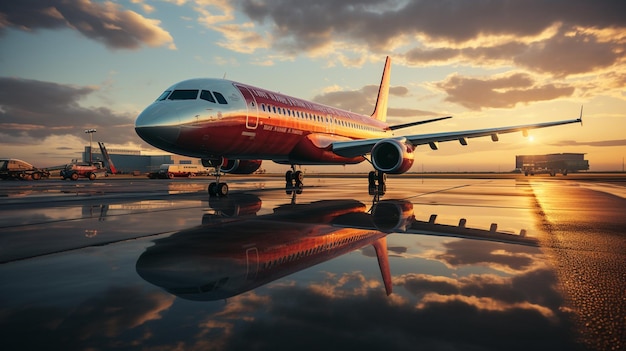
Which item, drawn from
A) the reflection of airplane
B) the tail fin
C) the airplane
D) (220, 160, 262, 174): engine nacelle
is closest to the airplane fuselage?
the airplane

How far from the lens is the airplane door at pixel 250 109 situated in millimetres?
14547

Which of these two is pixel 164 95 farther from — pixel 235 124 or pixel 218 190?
pixel 218 190

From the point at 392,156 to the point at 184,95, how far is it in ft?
32.1

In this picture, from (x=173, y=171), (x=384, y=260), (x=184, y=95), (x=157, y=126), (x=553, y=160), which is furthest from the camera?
(x=553, y=160)

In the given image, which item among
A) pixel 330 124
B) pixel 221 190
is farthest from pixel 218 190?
pixel 330 124

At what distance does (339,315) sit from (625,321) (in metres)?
1.95

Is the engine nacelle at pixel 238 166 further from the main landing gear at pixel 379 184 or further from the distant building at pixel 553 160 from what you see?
the distant building at pixel 553 160

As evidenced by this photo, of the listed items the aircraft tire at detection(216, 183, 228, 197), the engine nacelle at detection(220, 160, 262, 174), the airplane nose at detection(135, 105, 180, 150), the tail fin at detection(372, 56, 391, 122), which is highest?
the tail fin at detection(372, 56, 391, 122)

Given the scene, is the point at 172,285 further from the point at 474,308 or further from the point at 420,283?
the point at 474,308

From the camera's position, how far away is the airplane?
1224 cm

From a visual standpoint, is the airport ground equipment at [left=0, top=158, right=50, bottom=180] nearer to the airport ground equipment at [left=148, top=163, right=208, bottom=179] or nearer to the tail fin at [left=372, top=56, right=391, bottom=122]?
the airport ground equipment at [left=148, top=163, right=208, bottom=179]

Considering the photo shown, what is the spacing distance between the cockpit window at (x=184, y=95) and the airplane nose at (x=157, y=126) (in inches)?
41.4

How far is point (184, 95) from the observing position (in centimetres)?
1299

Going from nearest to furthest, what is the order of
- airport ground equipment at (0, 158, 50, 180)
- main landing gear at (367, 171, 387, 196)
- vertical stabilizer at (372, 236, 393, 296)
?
1. vertical stabilizer at (372, 236, 393, 296)
2. main landing gear at (367, 171, 387, 196)
3. airport ground equipment at (0, 158, 50, 180)
